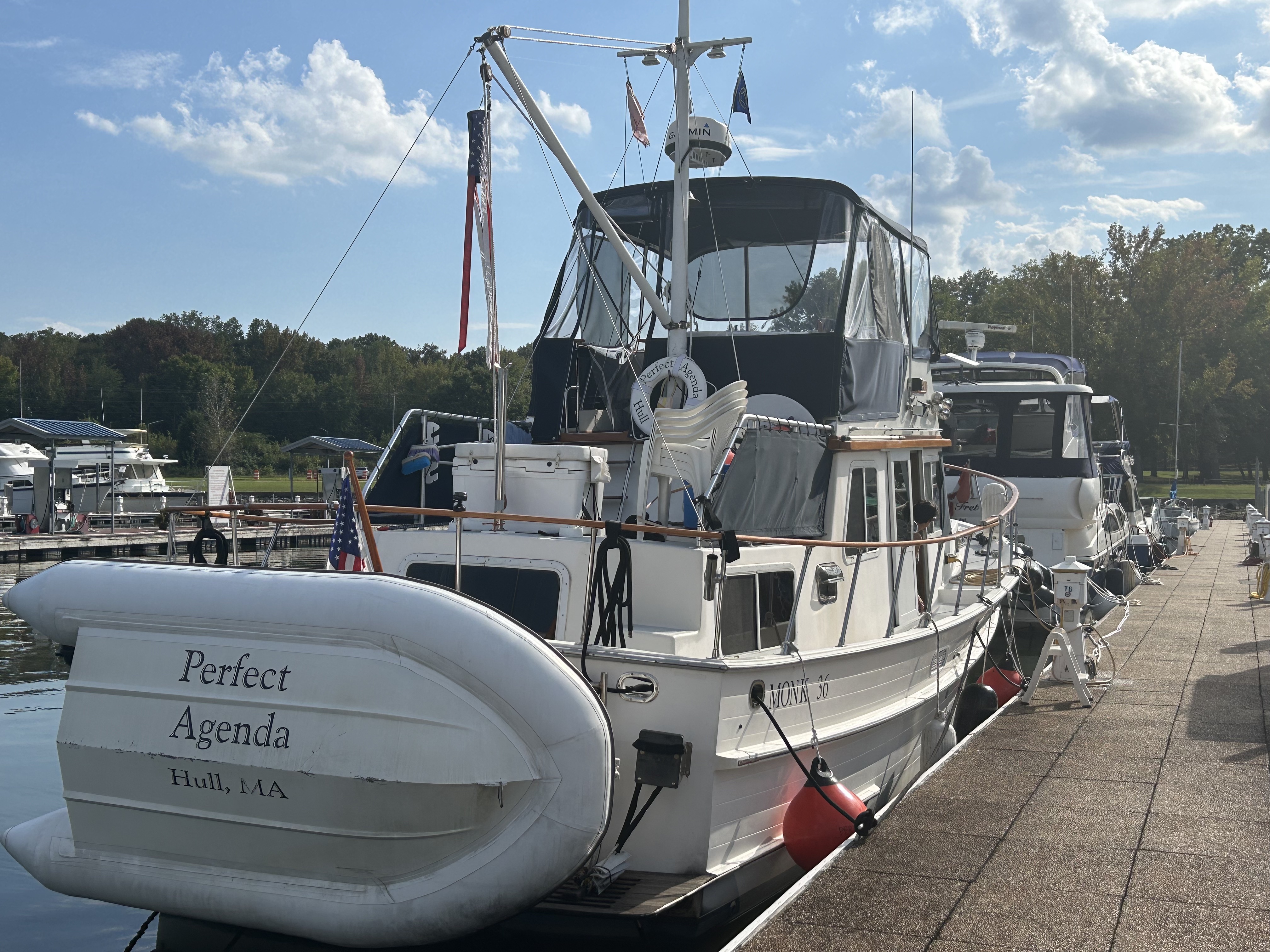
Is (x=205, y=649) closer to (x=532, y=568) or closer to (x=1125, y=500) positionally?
(x=532, y=568)

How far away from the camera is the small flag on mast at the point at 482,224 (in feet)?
19.6

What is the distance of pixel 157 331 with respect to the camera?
82.8 metres

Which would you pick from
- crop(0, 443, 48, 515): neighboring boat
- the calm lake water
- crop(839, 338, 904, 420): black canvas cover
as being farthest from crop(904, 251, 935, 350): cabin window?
crop(0, 443, 48, 515): neighboring boat

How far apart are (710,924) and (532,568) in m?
2.21

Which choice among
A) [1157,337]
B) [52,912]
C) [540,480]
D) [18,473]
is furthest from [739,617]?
[1157,337]

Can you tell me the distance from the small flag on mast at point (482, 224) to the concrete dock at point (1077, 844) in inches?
134

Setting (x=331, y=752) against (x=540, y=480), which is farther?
(x=540, y=480)

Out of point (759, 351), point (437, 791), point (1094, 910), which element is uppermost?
point (759, 351)

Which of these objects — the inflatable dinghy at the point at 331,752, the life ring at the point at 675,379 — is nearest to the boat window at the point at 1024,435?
the life ring at the point at 675,379

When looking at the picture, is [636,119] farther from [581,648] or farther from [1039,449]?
[1039,449]

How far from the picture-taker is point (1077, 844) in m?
6.07

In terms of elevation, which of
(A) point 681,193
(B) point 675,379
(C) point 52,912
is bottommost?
(C) point 52,912

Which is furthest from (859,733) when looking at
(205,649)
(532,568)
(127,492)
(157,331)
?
(157,331)

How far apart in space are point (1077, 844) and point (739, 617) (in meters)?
2.28
